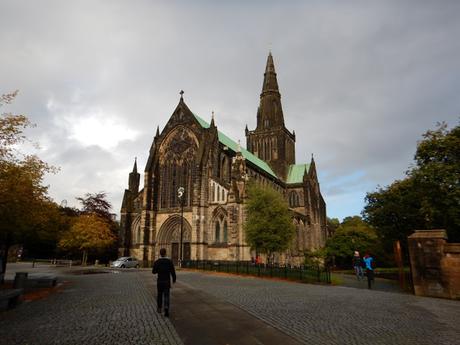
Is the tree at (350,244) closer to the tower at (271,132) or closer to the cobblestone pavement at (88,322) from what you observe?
the tower at (271,132)

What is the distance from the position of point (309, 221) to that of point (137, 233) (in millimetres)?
31107

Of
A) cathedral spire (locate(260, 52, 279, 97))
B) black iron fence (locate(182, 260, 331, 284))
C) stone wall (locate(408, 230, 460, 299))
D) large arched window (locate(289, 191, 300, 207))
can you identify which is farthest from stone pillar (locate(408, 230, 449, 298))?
cathedral spire (locate(260, 52, 279, 97))

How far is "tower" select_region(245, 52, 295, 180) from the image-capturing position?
68438 mm

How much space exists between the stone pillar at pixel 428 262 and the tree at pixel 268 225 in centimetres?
1703

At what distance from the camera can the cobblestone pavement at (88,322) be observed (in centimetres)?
695

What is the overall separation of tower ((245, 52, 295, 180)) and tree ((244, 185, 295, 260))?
3446cm

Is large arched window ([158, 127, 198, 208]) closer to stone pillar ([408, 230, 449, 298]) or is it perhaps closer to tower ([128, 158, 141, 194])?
tower ([128, 158, 141, 194])

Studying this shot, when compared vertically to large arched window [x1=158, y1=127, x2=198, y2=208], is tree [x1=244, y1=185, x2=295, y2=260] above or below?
below

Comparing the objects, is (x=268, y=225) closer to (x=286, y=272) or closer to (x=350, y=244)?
(x=286, y=272)

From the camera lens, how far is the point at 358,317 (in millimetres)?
9414

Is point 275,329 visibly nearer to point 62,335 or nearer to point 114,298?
point 62,335

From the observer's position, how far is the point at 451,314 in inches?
399

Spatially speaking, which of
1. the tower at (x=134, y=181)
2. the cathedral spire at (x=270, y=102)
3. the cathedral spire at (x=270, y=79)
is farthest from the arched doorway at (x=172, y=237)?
the cathedral spire at (x=270, y=79)

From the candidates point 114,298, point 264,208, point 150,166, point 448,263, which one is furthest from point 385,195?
point 114,298
